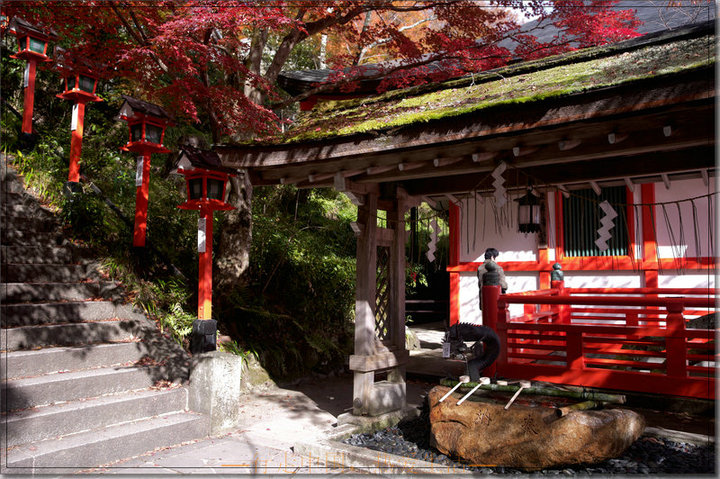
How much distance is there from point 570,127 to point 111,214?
7370 millimetres

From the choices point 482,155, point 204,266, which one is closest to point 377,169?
point 482,155

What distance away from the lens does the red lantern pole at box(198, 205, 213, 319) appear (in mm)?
6395

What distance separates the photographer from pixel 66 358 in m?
5.61

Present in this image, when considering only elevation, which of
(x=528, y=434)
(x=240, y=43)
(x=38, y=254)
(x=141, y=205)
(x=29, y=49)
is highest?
(x=29, y=49)

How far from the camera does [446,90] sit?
630 centimetres

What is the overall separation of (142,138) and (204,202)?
2431 millimetres

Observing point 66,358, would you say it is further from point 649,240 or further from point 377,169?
point 649,240

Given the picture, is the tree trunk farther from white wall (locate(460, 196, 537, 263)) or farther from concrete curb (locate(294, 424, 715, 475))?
white wall (locate(460, 196, 537, 263))

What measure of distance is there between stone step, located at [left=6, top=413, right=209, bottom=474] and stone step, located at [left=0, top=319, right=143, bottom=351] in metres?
1.43

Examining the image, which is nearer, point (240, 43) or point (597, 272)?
point (240, 43)

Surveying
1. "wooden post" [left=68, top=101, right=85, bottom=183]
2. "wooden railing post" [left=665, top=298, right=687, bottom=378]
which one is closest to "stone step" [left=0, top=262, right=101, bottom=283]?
"wooden post" [left=68, top=101, right=85, bottom=183]

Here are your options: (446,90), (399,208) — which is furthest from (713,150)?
(399,208)

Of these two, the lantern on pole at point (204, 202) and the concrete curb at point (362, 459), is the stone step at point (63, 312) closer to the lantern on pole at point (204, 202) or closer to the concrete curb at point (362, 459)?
the lantern on pole at point (204, 202)

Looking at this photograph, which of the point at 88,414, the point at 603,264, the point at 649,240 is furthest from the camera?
the point at 603,264
